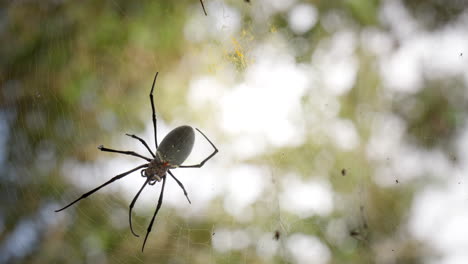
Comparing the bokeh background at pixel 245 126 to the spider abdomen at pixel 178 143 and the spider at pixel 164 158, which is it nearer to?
the spider at pixel 164 158

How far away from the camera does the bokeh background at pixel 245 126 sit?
2.27 meters

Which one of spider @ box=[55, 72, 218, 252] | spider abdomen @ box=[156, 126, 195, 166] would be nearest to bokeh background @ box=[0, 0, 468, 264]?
spider @ box=[55, 72, 218, 252]

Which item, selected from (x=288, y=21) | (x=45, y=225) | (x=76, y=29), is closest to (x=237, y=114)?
(x=288, y=21)

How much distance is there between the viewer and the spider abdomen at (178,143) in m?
2.25

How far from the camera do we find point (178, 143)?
7.38 feet

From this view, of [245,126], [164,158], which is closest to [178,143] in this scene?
[164,158]

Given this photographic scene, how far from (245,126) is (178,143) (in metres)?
0.67

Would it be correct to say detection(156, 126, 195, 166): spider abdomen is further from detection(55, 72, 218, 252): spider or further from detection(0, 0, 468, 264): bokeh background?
detection(0, 0, 468, 264): bokeh background

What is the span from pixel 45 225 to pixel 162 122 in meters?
1.42

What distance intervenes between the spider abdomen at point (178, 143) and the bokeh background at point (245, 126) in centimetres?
39

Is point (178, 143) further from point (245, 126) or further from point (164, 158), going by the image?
point (245, 126)

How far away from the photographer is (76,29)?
2281 millimetres

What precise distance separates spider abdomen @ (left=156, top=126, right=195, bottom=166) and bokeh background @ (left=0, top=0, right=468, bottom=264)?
0.39m

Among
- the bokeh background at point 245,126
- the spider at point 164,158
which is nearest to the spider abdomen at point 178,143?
the spider at point 164,158
